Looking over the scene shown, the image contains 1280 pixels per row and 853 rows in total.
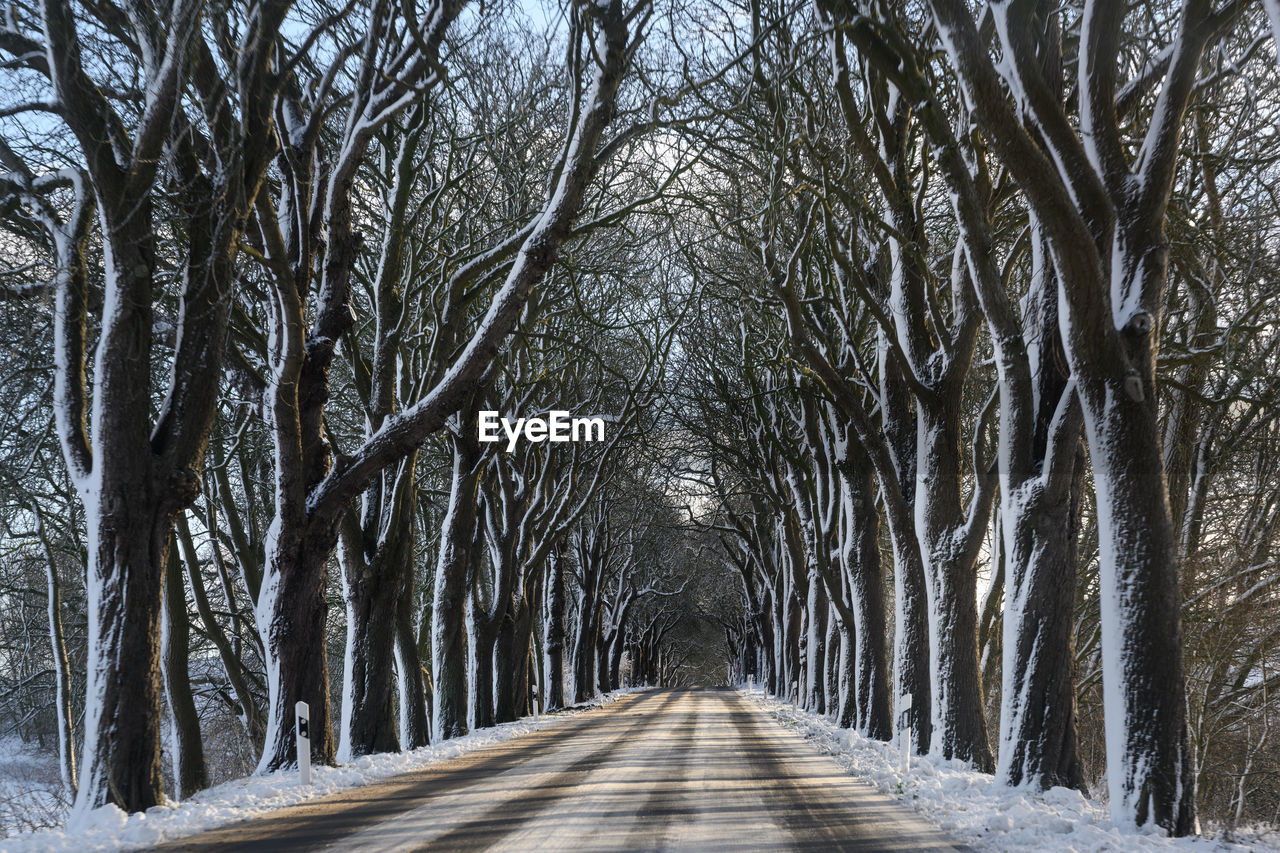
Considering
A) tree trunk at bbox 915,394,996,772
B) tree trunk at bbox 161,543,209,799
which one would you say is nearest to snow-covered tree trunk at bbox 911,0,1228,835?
tree trunk at bbox 915,394,996,772

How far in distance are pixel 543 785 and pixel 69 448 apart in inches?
215

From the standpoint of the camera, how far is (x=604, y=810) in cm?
717

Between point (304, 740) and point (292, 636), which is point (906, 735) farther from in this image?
point (292, 636)

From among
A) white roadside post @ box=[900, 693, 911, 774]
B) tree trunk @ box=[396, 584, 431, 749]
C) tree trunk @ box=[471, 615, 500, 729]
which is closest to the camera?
white roadside post @ box=[900, 693, 911, 774]

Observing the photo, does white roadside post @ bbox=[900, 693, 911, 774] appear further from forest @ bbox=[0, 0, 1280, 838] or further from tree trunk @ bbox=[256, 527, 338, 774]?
tree trunk @ bbox=[256, 527, 338, 774]

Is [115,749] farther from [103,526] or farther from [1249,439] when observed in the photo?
[1249,439]

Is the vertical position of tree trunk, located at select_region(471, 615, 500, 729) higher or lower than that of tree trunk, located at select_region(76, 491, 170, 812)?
lower

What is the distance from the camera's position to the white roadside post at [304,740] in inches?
330

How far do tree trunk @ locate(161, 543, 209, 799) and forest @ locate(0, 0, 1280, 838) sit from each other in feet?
0.19

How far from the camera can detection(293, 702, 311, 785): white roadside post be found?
8.39 m

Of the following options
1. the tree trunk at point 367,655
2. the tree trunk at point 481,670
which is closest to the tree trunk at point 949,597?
the tree trunk at point 367,655

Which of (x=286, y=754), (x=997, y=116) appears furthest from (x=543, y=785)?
(x=997, y=116)

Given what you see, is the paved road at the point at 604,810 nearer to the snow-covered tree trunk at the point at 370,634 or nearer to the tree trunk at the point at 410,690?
the snow-covered tree trunk at the point at 370,634

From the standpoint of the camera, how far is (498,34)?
35.4 ft
